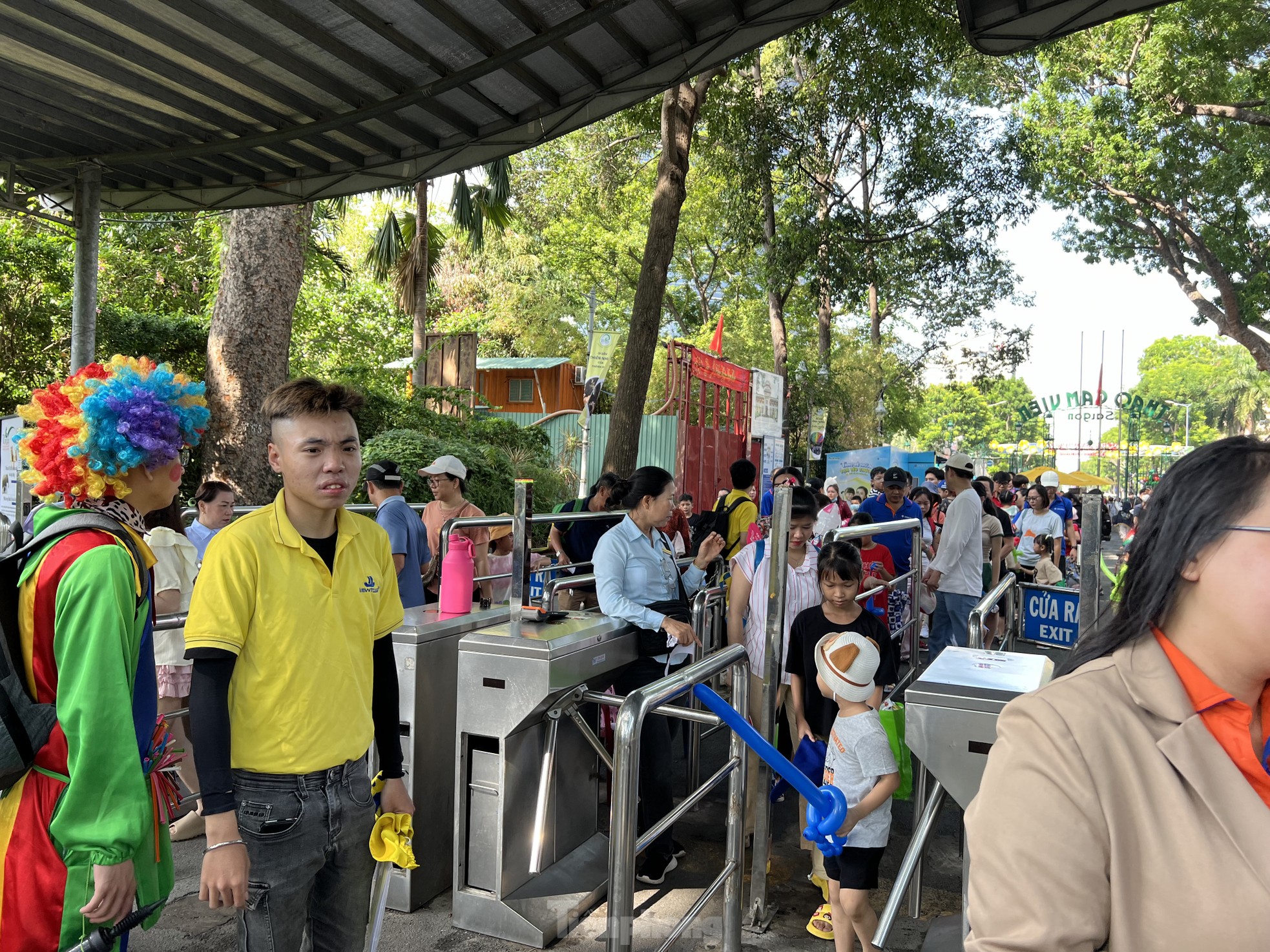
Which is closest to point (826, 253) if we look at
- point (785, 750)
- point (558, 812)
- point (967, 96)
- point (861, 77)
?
point (861, 77)

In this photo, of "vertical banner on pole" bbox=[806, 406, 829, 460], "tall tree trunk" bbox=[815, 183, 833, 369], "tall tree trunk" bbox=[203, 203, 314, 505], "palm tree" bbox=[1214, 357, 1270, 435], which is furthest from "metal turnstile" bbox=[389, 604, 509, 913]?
"palm tree" bbox=[1214, 357, 1270, 435]

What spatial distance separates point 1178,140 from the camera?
20.2 m

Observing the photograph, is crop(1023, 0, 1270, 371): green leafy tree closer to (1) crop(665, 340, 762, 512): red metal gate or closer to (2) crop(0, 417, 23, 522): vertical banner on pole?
(1) crop(665, 340, 762, 512): red metal gate

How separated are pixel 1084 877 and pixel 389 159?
6.08 metres

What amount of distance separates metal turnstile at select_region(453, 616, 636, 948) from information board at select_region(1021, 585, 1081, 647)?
11.1 ft

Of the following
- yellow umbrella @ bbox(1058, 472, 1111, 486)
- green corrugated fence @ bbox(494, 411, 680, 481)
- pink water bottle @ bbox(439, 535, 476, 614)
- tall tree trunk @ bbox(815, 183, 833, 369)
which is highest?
tall tree trunk @ bbox(815, 183, 833, 369)

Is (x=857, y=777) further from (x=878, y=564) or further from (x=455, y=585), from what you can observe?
(x=878, y=564)

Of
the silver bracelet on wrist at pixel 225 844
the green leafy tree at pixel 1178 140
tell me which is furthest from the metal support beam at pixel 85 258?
the green leafy tree at pixel 1178 140

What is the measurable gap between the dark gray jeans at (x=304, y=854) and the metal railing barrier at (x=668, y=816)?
0.80 metres

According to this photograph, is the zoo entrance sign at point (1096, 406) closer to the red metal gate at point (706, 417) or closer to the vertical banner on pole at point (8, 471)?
the red metal gate at point (706, 417)

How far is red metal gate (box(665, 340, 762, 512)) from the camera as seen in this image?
64.1ft

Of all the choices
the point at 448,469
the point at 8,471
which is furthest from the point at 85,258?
the point at 448,469

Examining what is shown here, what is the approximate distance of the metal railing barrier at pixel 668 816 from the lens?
9.29 ft

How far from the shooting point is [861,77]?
1433 centimetres
